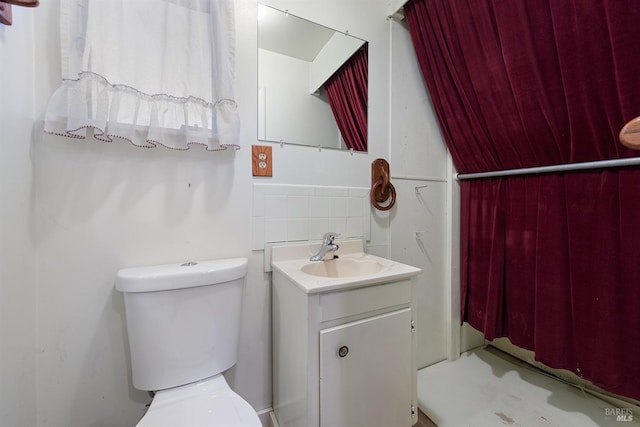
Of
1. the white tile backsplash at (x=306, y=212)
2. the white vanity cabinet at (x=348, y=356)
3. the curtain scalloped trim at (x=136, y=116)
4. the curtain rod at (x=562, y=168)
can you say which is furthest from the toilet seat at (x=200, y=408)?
the curtain rod at (x=562, y=168)

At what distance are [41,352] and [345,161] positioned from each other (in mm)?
1407

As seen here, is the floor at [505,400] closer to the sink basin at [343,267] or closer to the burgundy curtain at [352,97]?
the sink basin at [343,267]

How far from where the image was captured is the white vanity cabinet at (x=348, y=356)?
2.69ft

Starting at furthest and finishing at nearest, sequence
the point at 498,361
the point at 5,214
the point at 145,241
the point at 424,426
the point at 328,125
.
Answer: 1. the point at 498,361
2. the point at 328,125
3. the point at 424,426
4. the point at 145,241
5. the point at 5,214

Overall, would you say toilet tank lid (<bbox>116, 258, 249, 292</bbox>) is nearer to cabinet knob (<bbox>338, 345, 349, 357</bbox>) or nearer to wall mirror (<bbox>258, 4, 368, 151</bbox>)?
cabinet knob (<bbox>338, 345, 349, 357</bbox>)

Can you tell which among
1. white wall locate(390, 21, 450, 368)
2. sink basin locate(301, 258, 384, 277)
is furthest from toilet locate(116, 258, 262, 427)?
white wall locate(390, 21, 450, 368)

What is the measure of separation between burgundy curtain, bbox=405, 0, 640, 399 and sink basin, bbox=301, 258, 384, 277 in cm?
77

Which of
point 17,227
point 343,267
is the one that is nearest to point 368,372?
point 343,267

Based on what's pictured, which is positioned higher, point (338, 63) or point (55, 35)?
point (338, 63)

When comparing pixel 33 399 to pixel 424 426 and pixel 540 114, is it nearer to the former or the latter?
pixel 424 426

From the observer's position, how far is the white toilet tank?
2.70 feet

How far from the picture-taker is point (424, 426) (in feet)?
3.73

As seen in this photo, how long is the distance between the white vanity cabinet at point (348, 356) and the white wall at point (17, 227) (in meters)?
0.79

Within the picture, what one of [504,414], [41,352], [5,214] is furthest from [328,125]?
[504,414]
